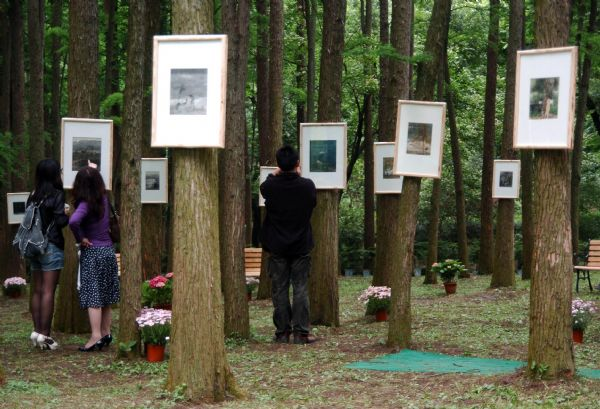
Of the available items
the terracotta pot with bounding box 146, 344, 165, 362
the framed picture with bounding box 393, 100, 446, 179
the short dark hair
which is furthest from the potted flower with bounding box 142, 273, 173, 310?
the framed picture with bounding box 393, 100, 446, 179

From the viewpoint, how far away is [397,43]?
43.4ft

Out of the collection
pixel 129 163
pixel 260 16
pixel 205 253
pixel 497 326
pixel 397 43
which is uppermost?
pixel 260 16

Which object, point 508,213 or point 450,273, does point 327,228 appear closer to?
point 450,273

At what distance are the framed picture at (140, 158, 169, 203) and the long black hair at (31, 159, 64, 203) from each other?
5332 mm

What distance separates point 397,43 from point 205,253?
6.08m

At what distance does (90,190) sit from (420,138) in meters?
3.85

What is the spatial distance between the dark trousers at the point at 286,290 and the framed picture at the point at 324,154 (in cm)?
169

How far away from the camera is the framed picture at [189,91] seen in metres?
8.04

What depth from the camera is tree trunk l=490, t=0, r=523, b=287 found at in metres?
20.8

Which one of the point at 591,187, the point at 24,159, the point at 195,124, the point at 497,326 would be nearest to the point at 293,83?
the point at 591,187

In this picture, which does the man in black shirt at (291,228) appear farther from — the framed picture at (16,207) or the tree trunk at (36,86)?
the framed picture at (16,207)

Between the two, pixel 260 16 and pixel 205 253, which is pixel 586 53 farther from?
pixel 205 253

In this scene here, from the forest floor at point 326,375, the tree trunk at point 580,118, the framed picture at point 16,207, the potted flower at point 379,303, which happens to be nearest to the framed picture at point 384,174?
the potted flower at point 379,303

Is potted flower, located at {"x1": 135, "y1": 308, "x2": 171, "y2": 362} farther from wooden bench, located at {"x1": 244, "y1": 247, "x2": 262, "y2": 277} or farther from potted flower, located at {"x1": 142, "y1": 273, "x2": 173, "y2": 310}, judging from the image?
wooden bench, located at {"x1": 244, "y1": 247, "x2": 262, "y2": 277}
